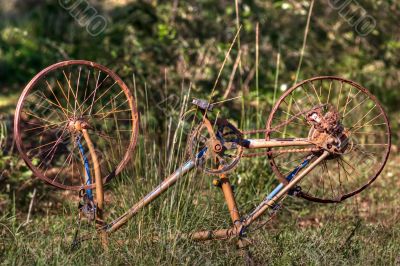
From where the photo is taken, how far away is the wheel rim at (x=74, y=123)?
3.31m

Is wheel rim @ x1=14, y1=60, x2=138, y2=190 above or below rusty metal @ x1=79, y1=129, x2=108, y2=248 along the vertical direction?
above

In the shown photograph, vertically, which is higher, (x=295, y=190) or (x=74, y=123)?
(x=74, y=123)

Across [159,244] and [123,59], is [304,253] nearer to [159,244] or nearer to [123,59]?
[159,244]

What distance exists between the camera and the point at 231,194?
11.4 ft

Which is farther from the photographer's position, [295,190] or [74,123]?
[295,190]

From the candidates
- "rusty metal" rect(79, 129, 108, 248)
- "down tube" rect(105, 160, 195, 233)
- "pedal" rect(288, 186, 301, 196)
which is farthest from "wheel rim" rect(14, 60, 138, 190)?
"pedal" rect(288, 186, 301, 196)

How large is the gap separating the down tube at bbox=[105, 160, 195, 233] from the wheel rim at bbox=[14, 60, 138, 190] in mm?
179

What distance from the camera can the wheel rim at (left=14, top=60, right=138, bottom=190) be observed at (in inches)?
130

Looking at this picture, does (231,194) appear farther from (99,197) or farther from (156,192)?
(99,197)

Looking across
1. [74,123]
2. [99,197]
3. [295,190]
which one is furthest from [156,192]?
[295,190]

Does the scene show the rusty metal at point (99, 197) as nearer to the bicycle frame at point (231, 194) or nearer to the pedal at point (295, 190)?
the bicycle frame at point (231, 194)

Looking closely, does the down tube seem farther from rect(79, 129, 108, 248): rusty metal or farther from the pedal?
the pedal

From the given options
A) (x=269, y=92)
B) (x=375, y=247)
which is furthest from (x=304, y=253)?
(x=269, y=92)

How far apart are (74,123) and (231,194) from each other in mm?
755
